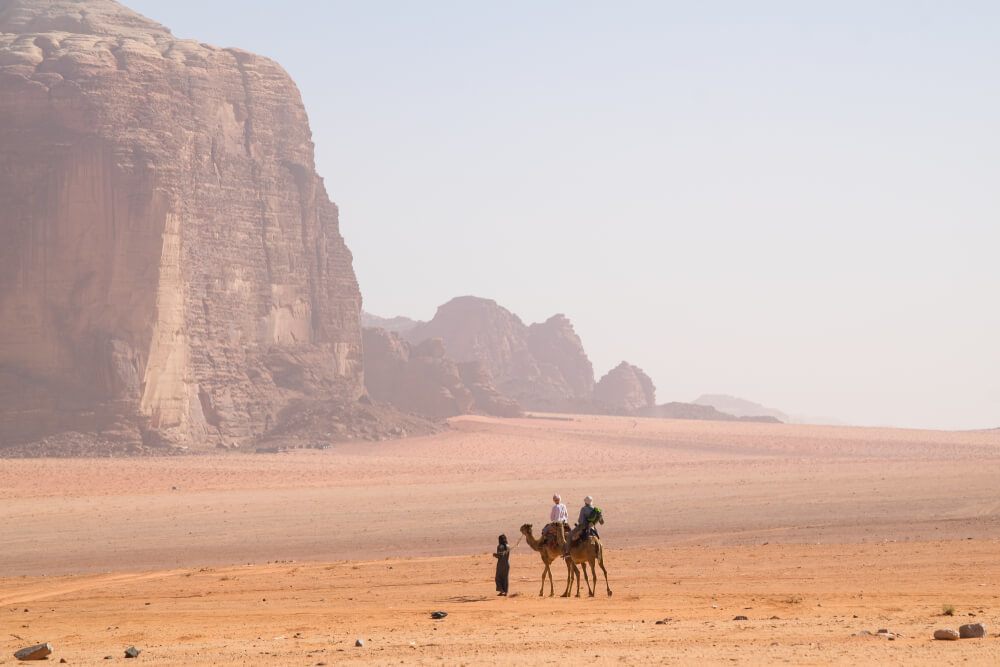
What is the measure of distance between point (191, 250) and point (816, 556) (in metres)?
37.6

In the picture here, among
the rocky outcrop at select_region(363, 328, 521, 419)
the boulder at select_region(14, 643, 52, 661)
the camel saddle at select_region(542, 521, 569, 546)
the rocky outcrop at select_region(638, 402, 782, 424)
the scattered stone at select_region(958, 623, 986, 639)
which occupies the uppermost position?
the rocky outcrop at select_region(363, 328, 521, 419)

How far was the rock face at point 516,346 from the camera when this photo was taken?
375 ft

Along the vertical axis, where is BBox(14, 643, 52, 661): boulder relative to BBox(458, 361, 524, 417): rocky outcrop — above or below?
below

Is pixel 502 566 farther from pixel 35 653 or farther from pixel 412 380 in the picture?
pixel 412 380

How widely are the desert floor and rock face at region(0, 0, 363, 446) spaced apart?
5.18m

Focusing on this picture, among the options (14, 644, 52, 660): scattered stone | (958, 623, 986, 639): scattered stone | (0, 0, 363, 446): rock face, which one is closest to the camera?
(958, 623, 986, 639): scattered stone

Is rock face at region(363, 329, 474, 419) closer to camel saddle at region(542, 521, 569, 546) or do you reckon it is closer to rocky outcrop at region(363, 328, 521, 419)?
rocky outcrop at region(363, 328, 521, 419)

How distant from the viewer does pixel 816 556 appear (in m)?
19.3

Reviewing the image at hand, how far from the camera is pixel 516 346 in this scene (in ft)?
392

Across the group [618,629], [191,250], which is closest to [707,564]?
[618,629]

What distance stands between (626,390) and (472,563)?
299ft

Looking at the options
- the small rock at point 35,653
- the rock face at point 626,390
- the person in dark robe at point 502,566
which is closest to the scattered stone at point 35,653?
the small rock at point 35,653

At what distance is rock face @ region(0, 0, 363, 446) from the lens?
46.2 m

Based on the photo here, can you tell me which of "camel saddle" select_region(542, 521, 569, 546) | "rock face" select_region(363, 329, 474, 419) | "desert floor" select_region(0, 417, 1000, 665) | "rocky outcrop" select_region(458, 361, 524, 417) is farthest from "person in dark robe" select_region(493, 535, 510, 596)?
"rocky outcrop" select_region(458, 361, 524, 417)
